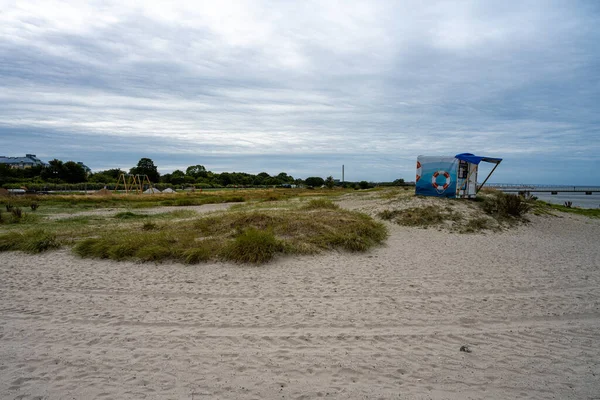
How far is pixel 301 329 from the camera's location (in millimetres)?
5633

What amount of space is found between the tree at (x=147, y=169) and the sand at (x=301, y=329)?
267 ft

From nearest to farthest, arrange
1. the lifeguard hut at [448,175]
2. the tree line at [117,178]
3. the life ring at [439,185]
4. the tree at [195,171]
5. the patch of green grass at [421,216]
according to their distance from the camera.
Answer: the patch of green grass at [421,216], the lifeguard hut at [448,175], the life ring at [439,185], the tree line at [117,178], the tree at [195,171]

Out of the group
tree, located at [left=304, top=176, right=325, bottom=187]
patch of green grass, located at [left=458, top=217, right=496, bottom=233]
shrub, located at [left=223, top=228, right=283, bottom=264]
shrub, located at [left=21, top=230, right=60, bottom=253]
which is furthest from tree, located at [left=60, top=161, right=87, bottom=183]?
patch of green grass, located at [left=458, top=217, right=496, bottom=233]

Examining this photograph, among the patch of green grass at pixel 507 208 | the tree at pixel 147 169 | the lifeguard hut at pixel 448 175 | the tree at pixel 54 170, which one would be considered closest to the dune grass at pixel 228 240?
the lifeguard hut at pixel 448 175

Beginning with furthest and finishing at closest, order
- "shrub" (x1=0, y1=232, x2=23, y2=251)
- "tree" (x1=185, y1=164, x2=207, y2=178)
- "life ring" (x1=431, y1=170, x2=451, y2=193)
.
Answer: "tree" (x1=185, y1=164, x2=207, y2=178)
"life ring" (x1=431, y1=170, x2=451, y2=193)
"shrub" (x1=0, y1=232, x2=23, y2=251)

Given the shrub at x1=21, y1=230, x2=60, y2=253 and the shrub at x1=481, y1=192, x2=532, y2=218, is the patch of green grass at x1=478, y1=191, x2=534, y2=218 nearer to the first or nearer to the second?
the shrub at x1=481, y1=192, x2=532, y2=218

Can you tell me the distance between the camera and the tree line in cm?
6544

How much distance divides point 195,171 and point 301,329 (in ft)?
356

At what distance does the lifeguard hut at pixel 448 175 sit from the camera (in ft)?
61.5

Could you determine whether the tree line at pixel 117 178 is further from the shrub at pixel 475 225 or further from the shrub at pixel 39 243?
the shrub at pixel 475 225

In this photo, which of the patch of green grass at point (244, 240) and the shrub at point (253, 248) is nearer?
the shrub at point (253, 248)

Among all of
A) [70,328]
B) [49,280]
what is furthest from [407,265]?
[49,280]

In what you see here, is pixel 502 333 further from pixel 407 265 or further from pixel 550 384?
pixel 407 265

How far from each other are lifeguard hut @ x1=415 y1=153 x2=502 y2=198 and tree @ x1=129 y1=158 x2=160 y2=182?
76.6 metres
